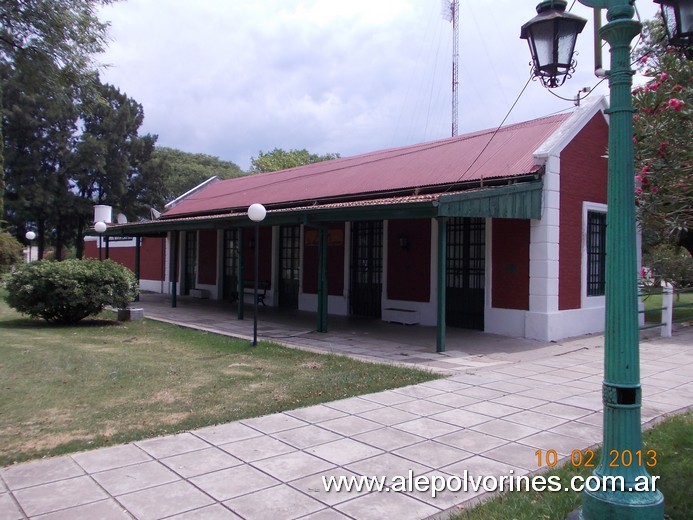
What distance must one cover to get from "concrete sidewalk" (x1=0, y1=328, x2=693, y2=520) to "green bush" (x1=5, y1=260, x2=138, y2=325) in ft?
28.6

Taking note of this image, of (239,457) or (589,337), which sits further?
(589,337)

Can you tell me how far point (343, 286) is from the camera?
49.9 ft

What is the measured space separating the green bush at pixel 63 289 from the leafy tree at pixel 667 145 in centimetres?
1172

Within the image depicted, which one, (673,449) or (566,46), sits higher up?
(566,46)

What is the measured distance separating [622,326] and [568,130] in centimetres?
949

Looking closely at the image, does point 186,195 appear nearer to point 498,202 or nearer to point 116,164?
point 116,164

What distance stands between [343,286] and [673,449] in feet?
36.4

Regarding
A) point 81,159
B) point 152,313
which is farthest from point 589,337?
point 81,159

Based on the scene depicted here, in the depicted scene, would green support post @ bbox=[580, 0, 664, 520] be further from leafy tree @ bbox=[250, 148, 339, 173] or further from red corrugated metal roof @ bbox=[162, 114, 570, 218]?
leafy tree @ bbox=[250, 148, 339, 173]

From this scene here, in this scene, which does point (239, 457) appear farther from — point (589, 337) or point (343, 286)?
point (343, 286)

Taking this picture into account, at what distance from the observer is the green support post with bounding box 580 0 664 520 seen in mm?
2854

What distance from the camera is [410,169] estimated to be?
46.4ft

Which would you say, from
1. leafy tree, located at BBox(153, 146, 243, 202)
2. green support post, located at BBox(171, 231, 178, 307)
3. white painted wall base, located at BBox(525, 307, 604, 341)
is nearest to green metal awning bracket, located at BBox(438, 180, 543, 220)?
white painted wall base, located at BBox(525, 307, 604, 341)
